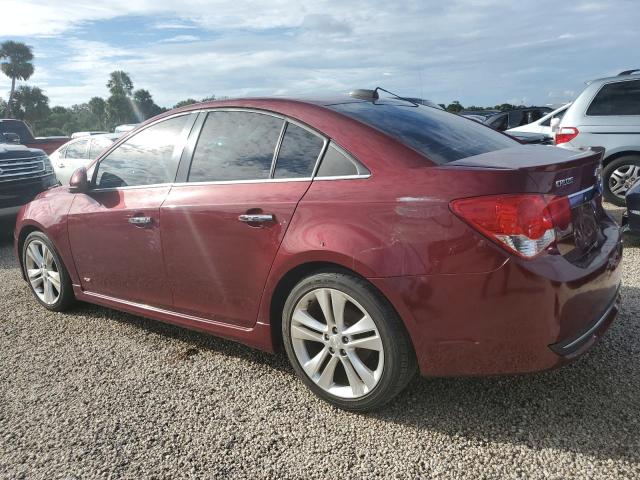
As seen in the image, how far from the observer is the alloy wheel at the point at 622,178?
7.20m

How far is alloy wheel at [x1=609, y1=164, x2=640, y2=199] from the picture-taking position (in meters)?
7.20

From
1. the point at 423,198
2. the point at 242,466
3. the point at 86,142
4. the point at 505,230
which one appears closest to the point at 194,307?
the point at 242,466

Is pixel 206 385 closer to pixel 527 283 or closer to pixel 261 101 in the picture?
pixel 261 101

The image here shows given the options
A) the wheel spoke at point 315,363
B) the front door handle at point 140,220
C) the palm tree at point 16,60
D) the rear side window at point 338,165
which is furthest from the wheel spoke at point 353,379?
the palm tree at point 16,60

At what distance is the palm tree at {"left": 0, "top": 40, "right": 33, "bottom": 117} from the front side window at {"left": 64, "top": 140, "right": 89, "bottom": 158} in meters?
74.5

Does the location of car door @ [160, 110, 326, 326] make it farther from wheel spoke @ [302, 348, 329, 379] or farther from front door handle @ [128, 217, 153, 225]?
wheel spoke @ [302, 348, 329, 379]

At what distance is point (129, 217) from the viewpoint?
138 inches

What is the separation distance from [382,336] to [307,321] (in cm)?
44

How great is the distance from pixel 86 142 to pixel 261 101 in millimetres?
8296

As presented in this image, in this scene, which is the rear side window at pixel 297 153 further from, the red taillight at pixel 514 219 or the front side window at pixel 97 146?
the front side window at pixel 97 146

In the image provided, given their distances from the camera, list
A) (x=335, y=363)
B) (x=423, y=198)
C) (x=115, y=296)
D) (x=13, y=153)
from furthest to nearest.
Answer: (x=13, y=153)
(x=115, y=296)
(x=335, y=363)
(x=423, y=198)

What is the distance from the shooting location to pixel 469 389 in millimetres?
2891

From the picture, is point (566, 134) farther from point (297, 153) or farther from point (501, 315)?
point (501, 315)

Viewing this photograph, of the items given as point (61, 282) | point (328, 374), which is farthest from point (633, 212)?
point (61, 282)
